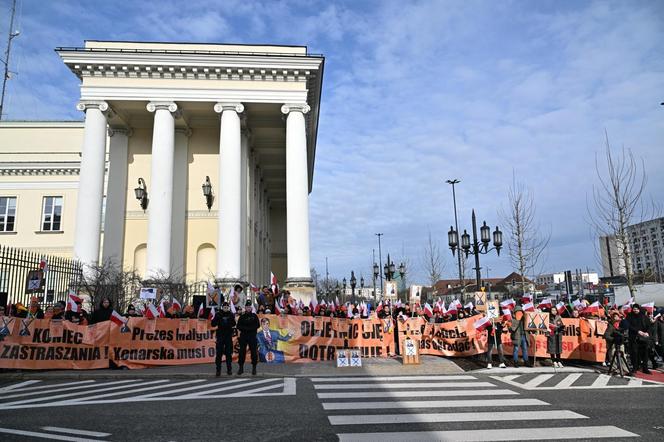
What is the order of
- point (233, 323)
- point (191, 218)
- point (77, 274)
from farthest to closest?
point (191, 218) < point (77, 274) < point (233, 323)

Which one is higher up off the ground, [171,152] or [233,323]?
[171,152]

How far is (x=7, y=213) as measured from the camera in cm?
3822

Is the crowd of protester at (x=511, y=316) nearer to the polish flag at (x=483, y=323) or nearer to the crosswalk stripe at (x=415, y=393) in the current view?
the polish flag at (x=483, y=323)

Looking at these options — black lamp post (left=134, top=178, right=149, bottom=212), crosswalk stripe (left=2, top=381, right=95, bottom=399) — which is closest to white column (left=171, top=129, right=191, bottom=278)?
black lamp post (left=134, top=178, right=149, bottom=212)

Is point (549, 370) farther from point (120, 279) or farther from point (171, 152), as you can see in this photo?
point (171, 152)

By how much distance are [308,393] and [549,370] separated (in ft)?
25.1

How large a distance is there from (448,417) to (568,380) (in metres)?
6.03

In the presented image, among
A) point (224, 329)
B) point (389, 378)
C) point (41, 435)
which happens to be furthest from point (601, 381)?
point (41, 435)

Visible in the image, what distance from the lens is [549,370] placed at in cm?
1425

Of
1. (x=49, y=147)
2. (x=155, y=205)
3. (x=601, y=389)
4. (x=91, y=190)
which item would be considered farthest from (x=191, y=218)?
(x=601, y=389)

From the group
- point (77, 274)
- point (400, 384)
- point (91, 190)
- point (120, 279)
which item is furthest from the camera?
point (91, 190)

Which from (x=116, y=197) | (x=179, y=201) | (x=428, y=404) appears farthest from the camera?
(x=179, y=201)

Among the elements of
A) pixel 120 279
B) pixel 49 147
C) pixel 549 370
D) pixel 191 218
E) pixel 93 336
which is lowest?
pixel 549 370

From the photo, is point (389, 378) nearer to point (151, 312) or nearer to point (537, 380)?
point (537, 380)
